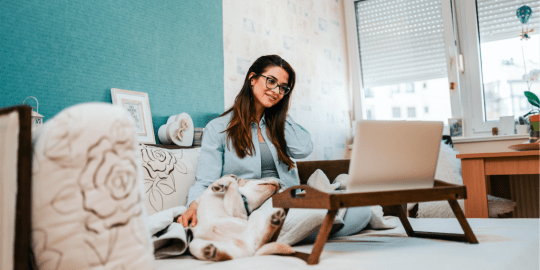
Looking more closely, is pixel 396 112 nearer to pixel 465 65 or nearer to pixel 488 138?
pixel 465 65

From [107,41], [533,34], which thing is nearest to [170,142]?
[107,41]

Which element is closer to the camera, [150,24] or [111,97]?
[111,97]

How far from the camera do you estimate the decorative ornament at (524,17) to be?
9.29ft

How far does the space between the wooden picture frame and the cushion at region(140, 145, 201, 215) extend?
0.88 m

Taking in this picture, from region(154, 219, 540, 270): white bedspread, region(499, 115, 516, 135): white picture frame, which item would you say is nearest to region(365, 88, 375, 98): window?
Answer: region(499, 115, 516, 135): white picture frame

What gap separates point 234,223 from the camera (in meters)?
1.08

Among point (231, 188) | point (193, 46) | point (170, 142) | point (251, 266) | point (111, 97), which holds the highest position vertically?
point (193, 46)

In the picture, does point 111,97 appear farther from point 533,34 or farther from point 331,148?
point 533,34

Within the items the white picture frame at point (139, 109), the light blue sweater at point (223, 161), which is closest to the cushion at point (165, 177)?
the light blue sweater at point (223, 161)

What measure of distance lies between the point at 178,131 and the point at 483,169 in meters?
1.36

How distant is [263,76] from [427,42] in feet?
7.07

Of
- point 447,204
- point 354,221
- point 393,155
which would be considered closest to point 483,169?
point 447,204

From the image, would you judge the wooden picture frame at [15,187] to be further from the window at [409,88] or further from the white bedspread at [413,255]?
the window at [409,88]

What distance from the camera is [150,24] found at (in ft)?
6.23
